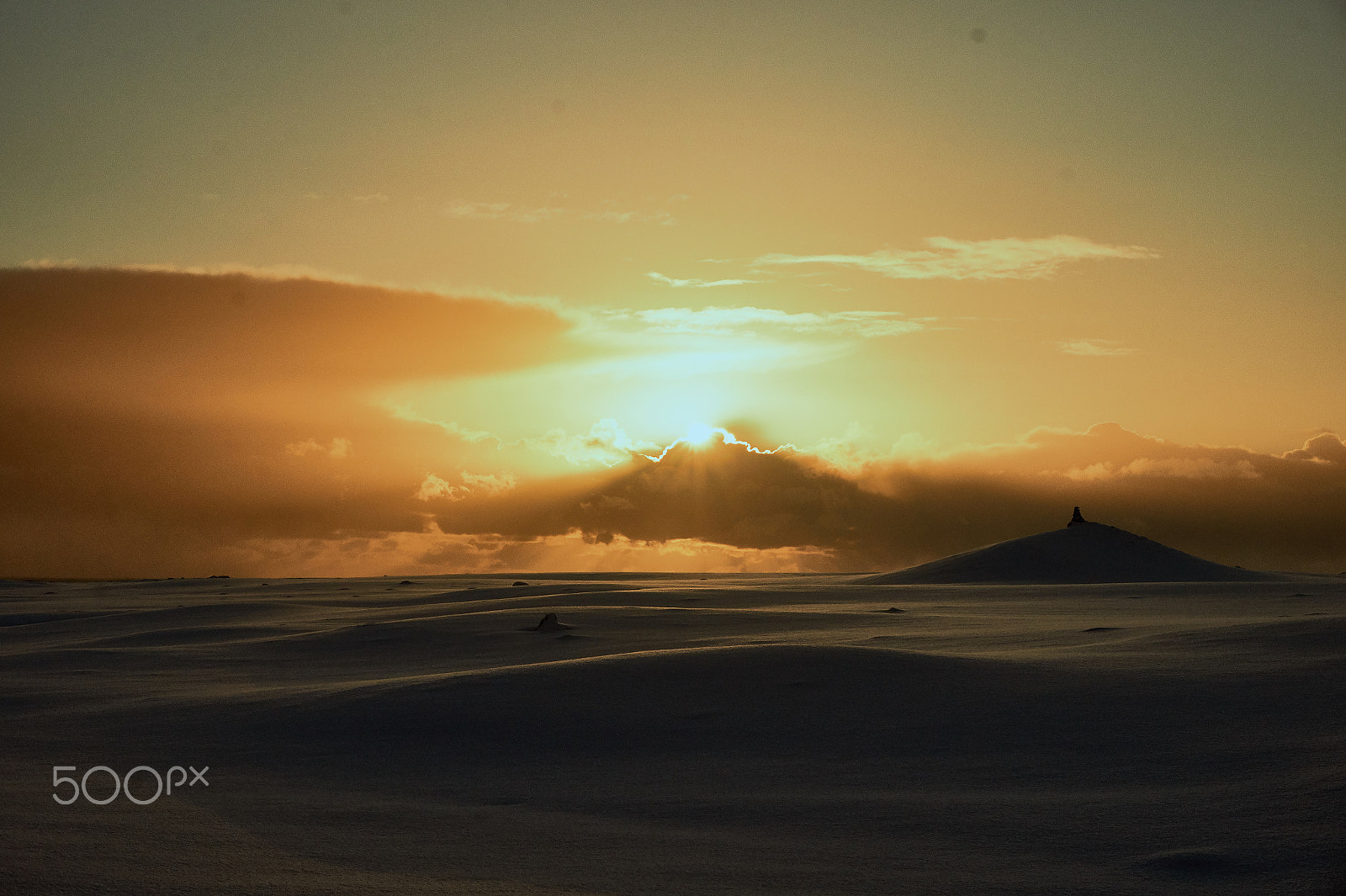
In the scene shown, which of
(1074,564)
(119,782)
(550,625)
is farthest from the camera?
(1074,564)

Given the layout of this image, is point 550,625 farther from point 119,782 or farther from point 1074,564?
point 1074,564

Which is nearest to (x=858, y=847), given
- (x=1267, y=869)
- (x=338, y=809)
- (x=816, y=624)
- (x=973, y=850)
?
(x=973, y=850)

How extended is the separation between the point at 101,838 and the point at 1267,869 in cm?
571

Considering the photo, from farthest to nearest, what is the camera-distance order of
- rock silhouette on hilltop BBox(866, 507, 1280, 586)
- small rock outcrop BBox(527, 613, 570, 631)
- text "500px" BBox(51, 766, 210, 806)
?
rock silhouette on hilltop BBox(866, 507, 1280, 586) < small rock outcrop BBox(527, 613, 570, 631) < text "500px" BBox(51, 766, 210, 806)

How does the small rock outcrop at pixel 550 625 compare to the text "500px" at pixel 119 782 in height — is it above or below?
above

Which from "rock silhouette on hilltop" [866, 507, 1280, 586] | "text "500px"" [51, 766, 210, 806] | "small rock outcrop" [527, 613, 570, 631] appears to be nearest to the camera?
"text "500px"" [51, 766, 210, 806]

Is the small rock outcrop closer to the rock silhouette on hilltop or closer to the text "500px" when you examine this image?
the text "500px"

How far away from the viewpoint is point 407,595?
1161 inches

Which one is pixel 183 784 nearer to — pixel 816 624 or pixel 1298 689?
pixel 1298 689

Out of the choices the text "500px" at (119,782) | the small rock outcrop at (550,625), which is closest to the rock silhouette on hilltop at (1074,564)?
the small rock outcrop at (550,625)

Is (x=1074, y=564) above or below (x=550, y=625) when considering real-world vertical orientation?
below

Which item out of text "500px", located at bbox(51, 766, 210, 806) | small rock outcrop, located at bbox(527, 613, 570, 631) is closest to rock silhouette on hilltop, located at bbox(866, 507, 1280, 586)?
small rock outcrop, located at bbox(527, 613, 570, 631)

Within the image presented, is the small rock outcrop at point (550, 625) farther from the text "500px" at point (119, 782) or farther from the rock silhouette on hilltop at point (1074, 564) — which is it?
the rock silhouette on hilltop at point (1074, 564)

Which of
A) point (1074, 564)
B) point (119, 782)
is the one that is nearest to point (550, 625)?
point (119, 782)
